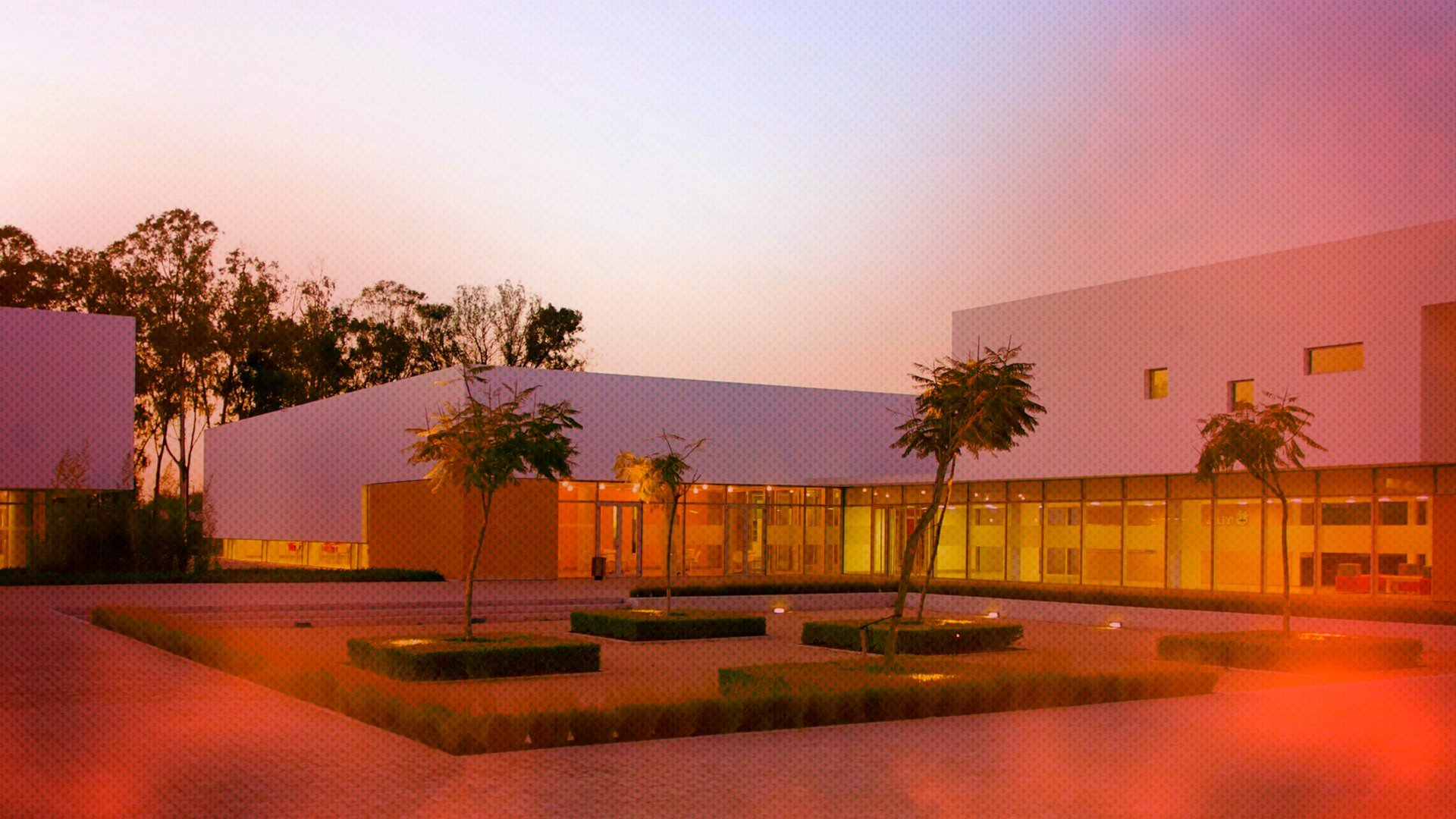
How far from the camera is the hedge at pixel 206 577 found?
31172 millimetres

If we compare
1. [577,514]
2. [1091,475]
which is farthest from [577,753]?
[577,514]

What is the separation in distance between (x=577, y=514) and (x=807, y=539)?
8.14 meters

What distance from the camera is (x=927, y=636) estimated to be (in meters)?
21.0

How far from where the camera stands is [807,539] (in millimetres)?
42906

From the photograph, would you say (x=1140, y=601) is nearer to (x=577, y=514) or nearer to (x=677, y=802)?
(x=577, y=514)

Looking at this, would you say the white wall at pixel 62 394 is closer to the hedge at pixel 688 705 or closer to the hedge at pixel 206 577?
the hedge at pixel 206 577

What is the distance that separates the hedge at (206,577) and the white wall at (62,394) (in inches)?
178

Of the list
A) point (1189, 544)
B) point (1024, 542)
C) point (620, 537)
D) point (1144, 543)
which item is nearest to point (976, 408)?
point (1189, 544)

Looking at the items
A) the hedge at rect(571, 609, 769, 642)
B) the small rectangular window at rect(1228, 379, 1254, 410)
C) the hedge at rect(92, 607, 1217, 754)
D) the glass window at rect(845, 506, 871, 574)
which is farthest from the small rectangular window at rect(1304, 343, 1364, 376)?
the glass window at rect(845, 506, 871, 574)

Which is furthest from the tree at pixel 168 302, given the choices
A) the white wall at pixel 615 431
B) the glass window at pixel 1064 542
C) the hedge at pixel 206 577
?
the glass window at pixel 1064 542

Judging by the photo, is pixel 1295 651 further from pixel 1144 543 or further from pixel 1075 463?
pixel 1075 463

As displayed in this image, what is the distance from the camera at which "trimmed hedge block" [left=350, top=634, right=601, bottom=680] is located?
1608 cm

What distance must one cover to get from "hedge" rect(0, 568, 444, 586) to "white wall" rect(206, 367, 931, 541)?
11.5 feet

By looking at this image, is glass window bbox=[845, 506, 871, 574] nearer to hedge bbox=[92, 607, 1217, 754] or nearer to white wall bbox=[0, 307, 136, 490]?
white wall bbox=[0, 307, 136, 490]
